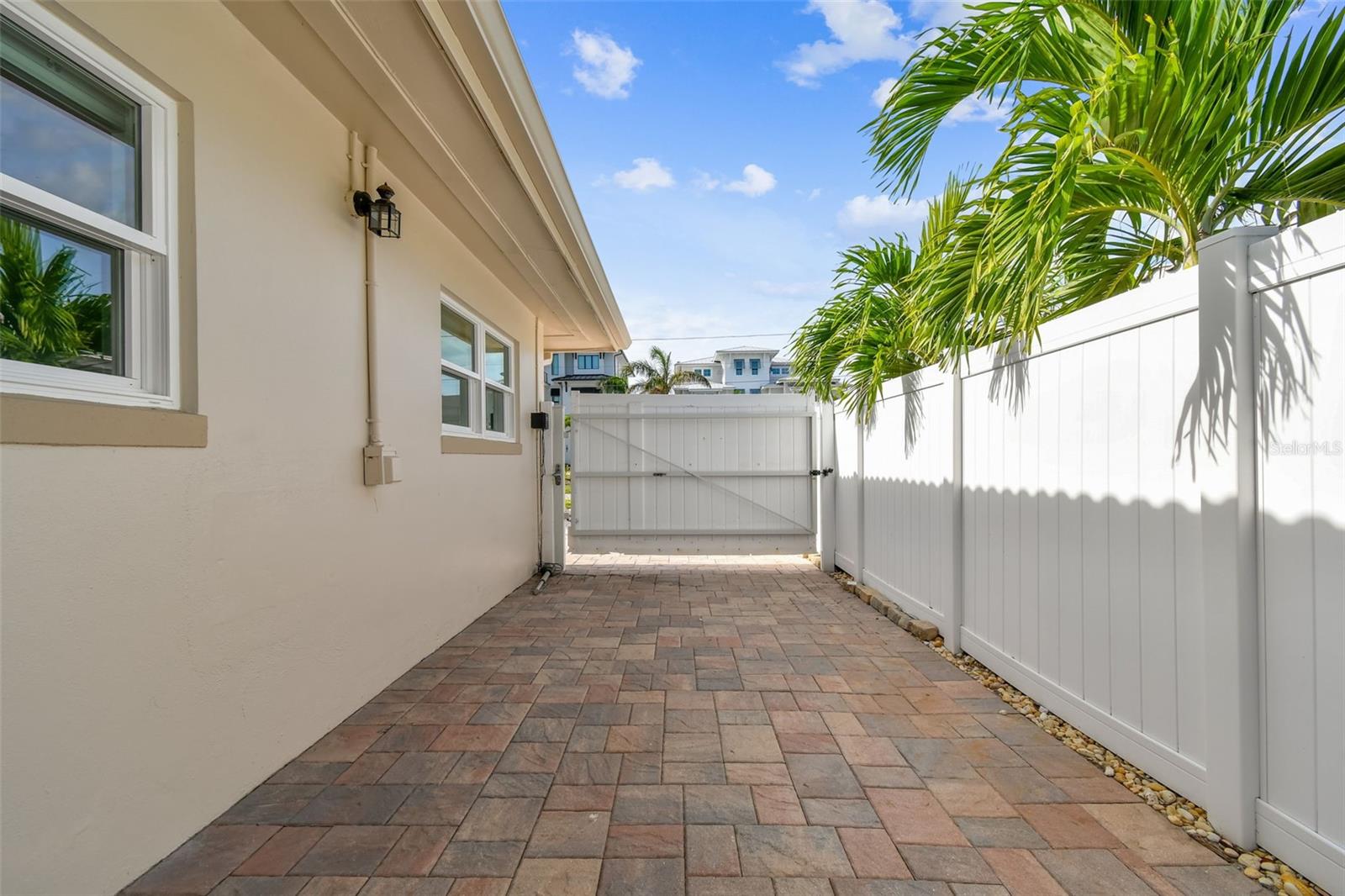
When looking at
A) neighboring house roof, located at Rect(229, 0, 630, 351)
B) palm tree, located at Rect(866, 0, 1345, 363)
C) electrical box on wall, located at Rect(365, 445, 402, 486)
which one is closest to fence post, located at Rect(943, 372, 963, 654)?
palm tree, located at Rect(866, 0, 1345, 363)

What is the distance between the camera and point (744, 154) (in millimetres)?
8352

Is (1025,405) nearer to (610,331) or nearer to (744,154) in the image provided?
(610,331)

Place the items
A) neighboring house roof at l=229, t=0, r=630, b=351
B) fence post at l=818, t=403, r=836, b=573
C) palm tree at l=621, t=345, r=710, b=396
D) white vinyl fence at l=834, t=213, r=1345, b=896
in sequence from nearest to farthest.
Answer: white vinyl fence at l=834, t=213, r=1345, b=896 < neighboring house roof at l=229, t=0, r=630, b=351 < fence post at l=818, t=403, r=836, b=573 < palm tree at l=621, t=345, r=710, b=396

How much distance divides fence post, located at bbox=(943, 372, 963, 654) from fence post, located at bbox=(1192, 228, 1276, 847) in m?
1.57

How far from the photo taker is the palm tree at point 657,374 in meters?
22.4

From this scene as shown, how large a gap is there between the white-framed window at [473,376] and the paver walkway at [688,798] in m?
1.89

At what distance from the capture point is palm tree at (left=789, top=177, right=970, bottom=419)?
4.04 metres

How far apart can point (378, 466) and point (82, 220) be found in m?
1.49

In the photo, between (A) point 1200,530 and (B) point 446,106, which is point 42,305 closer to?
(B) point 446,106

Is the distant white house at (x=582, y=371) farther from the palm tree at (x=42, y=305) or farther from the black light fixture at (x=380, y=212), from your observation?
the palm tree at (x=42, y=305)

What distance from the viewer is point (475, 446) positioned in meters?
4.27

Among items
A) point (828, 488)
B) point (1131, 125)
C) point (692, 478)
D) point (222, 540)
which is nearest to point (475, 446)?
point (222, 540)

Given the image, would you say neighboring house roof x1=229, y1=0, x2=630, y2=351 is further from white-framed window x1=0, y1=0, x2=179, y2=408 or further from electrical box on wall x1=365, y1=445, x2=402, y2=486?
electrical box on wall x1=365, y1=445, x2=402, y2=486

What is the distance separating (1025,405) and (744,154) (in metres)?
7.08
